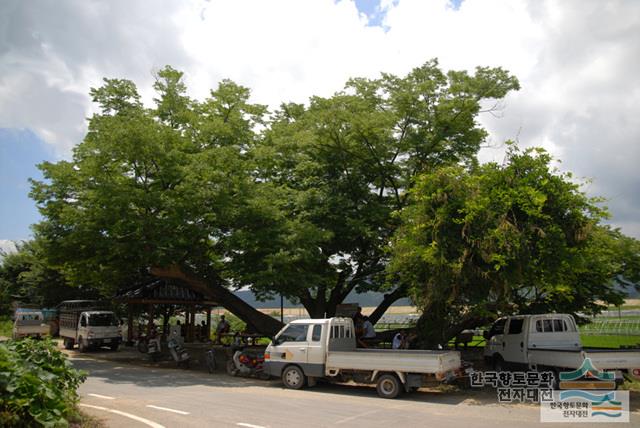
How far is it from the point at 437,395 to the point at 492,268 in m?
3.74

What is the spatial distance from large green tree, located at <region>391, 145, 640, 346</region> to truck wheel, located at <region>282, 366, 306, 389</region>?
3.98 m

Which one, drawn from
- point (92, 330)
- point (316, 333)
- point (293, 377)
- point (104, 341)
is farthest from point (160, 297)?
point (316, 333)

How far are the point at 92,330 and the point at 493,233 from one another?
66.6ft

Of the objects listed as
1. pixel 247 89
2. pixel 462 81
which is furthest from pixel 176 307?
pixel 462 81

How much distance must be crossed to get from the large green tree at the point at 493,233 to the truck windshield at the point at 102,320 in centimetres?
1732

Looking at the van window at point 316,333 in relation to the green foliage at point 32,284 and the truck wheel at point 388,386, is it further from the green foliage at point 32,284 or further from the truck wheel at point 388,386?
the green foliage at point 32,284

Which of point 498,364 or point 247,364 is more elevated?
point 498,364

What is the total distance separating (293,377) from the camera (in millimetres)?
14180

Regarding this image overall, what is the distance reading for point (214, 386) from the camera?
14.8m

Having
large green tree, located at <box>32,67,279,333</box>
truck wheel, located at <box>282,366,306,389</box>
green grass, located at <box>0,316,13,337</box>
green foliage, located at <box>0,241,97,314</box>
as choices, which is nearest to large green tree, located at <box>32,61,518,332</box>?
large green tree, located at <box>32,67,279,333</box>

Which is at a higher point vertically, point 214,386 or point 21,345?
point 21,345

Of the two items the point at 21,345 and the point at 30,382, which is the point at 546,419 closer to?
the point at 30,382

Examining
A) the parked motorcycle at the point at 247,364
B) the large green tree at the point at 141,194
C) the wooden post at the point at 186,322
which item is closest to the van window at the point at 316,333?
the parked motorcycle at the point at 247,364

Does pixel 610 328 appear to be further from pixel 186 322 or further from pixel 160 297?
pixel 160 297
